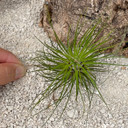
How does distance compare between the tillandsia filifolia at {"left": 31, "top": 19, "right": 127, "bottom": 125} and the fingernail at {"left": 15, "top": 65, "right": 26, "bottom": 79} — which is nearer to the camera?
the tillandsia filifolia at {"left": 31, "top": 19, "right": 127, "bottom": 125}

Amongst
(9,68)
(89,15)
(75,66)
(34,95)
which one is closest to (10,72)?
(9,68)

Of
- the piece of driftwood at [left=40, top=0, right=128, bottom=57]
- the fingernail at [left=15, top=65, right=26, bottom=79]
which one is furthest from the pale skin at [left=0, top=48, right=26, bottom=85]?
the piece of driftwood at [left=40, top=0, right=128, bottom=57]

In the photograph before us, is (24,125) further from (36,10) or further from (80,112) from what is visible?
(36,10)

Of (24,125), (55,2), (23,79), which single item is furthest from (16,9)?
(24,125)

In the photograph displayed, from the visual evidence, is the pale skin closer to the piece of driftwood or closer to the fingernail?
the fingernail

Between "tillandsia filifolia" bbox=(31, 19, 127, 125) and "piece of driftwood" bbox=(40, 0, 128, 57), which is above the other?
"piece of driftwood" bbox=(40, 0, 128, 57)

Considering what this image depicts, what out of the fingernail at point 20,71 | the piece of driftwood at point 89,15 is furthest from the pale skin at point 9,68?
the piece of driftwood at point 89,15

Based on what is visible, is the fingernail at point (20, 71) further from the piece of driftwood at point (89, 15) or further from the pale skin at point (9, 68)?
the piece of driftwood at point (89, 15)
